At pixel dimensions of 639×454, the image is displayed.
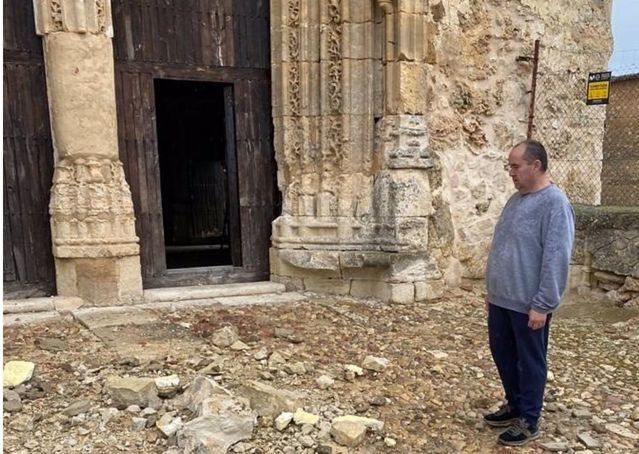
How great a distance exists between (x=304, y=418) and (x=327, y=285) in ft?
8.97

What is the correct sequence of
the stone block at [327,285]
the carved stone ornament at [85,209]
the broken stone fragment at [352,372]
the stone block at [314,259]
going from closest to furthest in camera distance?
the broken stone fragment at [352,372] < the carved stone ornament at [85,209] < the stone block at [314,259] < the stone block at [327,285]

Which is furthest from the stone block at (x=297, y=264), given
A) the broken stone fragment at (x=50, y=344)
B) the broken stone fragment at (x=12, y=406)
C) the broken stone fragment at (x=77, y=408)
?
the broken stone fragment at (x=12, y=406)

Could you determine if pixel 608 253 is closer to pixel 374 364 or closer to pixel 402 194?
pixel 402 194

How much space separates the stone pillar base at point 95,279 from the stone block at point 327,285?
68.0 inches

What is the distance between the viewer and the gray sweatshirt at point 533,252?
226 cm

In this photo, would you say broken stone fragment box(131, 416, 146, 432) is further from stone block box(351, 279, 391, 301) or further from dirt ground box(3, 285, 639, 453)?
stone block box(351, 279, 391, 301)

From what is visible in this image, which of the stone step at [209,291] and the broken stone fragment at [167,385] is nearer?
the broken stone fragment at [167,385]

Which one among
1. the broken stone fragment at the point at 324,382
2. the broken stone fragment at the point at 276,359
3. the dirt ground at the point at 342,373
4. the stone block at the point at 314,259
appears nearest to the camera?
the dirt ground at the point at 342,373

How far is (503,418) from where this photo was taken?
8.38ft

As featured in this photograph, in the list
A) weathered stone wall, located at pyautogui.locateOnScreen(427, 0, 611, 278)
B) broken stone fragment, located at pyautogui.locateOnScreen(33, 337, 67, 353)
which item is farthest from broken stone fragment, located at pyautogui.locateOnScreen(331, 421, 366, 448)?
weathered stone wall, located at pyautogui.locateOnScreen(427, 0, 611, 278)

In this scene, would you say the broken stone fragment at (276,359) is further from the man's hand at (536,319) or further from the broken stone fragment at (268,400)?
the man's hand at (536,319)

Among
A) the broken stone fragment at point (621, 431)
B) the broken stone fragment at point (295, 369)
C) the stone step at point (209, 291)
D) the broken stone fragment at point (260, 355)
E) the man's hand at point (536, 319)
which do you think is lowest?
the broken stone fragment at point (621, 431)

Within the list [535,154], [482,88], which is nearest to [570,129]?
[482,88]

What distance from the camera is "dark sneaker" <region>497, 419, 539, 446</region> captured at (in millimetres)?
2383
